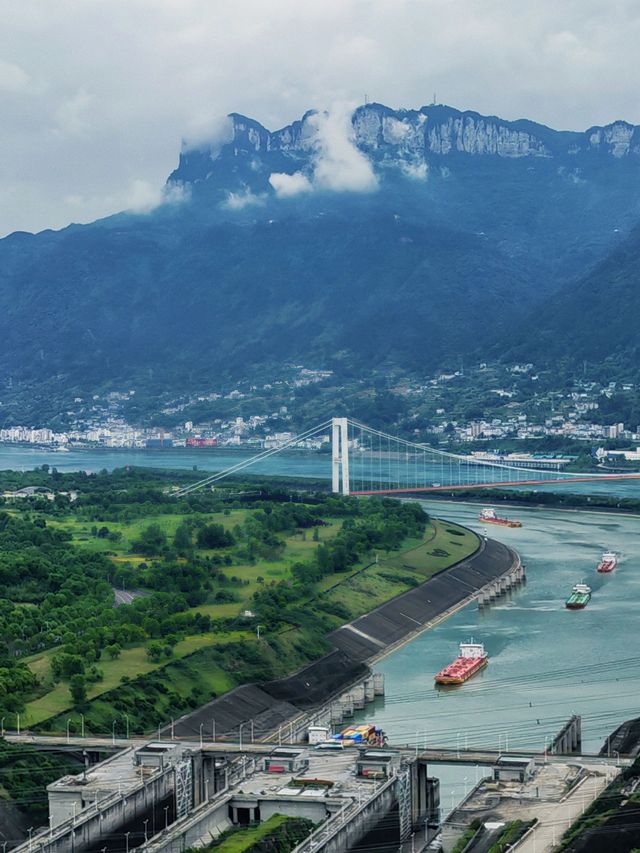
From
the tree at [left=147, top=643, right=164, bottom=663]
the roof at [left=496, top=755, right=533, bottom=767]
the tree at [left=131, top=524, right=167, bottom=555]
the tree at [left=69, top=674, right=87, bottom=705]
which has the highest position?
the tree at [left=131, top=524, right=167, bottom=555]

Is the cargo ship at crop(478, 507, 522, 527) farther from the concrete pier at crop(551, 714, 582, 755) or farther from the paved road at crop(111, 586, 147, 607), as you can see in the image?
the concrete pier at crop(551, 714, 582, 755)

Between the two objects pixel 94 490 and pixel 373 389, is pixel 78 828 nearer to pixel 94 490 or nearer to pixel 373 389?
pixel 94 490

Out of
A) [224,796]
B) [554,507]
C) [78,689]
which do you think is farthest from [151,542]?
[554,507]

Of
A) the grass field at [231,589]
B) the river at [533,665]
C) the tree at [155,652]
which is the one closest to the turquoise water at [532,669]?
the river at [533,665]

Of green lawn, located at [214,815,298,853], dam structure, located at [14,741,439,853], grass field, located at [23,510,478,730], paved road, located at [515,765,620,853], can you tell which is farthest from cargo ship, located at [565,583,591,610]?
green lawn, located at [214,815,298,853]

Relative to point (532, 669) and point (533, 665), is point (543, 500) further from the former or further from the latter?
point (532, 669)

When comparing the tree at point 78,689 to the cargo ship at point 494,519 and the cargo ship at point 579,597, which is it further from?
the cargo ship at point 494,519

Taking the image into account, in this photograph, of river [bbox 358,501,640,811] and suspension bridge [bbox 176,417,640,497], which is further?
suspension bridge [bbox 176,417,640,497]
